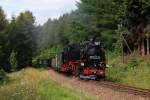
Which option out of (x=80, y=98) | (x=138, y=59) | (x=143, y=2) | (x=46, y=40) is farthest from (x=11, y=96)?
(x=46, y=40)

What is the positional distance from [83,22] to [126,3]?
20.8 meters

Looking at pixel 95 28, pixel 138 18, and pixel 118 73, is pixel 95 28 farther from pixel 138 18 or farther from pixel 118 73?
pixel 118 73

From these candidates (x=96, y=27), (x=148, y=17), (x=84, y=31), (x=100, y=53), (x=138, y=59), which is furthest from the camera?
(x=84, y=31)

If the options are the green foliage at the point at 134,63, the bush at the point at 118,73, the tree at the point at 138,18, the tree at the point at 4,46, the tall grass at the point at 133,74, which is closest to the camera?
the tall grass at the point at 133,74

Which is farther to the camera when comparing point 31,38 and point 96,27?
point 31,38

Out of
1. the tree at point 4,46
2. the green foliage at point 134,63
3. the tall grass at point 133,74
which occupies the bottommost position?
the tall grass at point 133,74

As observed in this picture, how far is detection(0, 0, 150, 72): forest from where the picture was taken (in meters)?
54.9

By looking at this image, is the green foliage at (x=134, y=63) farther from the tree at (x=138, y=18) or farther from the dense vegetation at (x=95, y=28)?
the tree at (x=138, y=18)

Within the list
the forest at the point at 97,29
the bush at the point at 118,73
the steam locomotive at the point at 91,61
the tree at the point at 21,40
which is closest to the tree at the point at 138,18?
the forest at the point at 97,29

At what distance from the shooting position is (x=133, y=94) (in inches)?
930

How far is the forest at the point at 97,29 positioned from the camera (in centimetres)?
5491

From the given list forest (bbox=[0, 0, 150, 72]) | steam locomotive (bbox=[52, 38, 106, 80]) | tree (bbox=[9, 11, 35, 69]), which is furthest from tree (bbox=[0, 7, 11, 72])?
steam locomotive (bbox=[52, 38, 106, 80])

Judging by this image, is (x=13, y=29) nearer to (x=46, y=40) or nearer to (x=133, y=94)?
(x=133, y=94)

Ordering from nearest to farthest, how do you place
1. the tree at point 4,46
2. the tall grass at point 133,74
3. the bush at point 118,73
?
1. the tall grass at point 133,74
2. the bush at point 118,73
3. the tree at point 4,46
